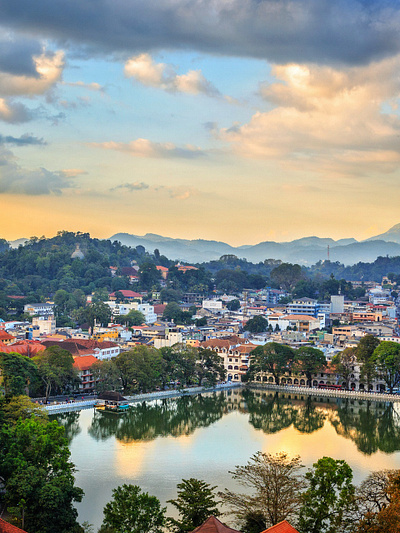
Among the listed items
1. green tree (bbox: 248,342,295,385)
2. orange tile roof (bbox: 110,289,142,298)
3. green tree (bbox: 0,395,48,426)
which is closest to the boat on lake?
green tree (bbox: 0,395,48,426)

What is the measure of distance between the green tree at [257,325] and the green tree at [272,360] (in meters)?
12.8

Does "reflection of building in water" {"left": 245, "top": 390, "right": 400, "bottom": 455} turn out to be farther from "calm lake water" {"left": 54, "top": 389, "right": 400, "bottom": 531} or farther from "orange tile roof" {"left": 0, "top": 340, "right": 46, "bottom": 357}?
"orange tile roof" {"left": 0, "top": 340, "right": 46, "bottom": 357}

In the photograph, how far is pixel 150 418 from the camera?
22.4 m

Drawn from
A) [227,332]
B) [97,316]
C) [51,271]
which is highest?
[51,271]

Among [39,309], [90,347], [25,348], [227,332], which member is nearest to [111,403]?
[25,348]

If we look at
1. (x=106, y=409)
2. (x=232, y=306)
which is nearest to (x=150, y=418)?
(x=106, y=409)

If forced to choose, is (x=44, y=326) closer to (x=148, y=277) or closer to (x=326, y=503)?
(x=148, y=277)

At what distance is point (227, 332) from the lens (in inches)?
1548

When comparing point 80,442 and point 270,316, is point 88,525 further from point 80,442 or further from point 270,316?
point 270,316

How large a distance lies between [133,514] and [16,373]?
12.4 m

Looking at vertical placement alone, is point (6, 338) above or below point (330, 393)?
above

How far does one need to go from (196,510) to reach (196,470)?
5222mm

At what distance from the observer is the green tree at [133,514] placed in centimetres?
1084

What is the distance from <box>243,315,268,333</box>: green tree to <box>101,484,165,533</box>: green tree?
31830 millimetres
